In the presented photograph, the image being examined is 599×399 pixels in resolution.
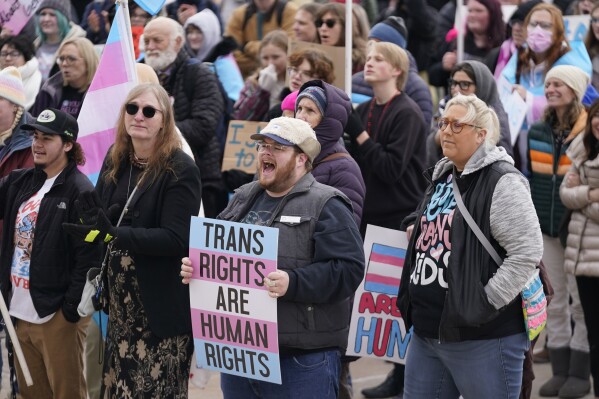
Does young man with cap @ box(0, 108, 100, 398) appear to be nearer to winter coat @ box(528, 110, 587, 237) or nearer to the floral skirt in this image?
the floral skirt

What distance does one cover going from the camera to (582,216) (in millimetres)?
7574

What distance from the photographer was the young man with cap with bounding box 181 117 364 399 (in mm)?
5172

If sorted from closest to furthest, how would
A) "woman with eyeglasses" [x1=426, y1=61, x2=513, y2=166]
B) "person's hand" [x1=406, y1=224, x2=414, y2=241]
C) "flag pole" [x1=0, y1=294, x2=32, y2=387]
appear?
"person's hand" [x1=406, y1=224, x2=414, y2=241]
"flag pole" [x1=0, y1=294, x2=32, y2=387]
"woman with eyeglasses" [x1=426, y1=61, x2=513, y2=166]

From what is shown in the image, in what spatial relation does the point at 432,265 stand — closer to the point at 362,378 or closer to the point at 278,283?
the point at 278,283

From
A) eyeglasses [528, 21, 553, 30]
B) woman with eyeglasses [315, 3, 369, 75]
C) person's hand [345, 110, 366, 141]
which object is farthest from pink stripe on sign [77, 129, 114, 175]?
eyeglasses [528, 21, 553, 30]

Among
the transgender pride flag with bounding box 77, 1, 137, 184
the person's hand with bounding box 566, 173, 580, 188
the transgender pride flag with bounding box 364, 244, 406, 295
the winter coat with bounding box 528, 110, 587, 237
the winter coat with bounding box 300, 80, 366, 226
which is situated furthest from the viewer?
the winter coat with bounding box 528, 110, 587, 237

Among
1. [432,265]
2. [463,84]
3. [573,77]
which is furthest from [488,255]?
[573,77]

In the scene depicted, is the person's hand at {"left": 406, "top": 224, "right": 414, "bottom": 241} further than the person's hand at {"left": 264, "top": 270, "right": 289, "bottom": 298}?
Yes

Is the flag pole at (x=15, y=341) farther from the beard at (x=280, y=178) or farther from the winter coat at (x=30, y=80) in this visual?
the winter coat at (x=30, y=80)

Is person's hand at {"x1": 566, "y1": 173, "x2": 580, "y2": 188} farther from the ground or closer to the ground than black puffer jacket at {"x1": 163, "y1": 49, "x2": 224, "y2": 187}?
closer to the ground

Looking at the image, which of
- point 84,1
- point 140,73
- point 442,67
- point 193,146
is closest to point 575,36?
point 442,67

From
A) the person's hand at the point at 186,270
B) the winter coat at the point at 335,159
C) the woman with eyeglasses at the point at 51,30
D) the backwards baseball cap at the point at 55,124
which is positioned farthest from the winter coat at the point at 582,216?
the woman with eyeglasses at the point at 51,30

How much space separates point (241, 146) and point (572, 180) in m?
2.46

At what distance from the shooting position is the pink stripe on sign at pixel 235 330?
17.0ft
